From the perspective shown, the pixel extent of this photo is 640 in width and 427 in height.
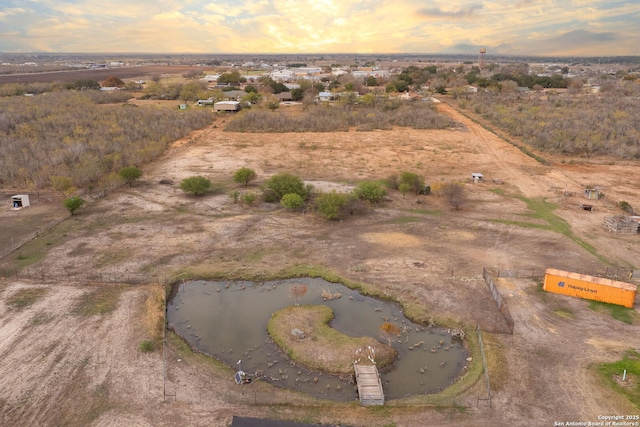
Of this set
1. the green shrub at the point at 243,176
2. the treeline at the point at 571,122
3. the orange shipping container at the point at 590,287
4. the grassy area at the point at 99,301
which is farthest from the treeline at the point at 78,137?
the treeline at the point at 571,122

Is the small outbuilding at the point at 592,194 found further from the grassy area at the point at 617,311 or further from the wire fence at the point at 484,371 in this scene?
the wire fence at the point at 484,371

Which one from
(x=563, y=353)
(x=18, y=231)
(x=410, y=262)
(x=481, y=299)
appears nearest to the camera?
(x=563, y=353)

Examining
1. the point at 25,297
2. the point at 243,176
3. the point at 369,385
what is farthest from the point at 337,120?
the point at 369,385

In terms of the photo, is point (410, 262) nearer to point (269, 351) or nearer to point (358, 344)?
point (358, 344)

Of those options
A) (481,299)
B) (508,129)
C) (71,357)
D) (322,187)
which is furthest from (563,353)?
(508,129)

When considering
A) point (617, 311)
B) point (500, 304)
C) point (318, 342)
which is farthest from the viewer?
point (500, 304)

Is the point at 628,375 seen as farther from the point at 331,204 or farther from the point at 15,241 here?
the point at 15,241
